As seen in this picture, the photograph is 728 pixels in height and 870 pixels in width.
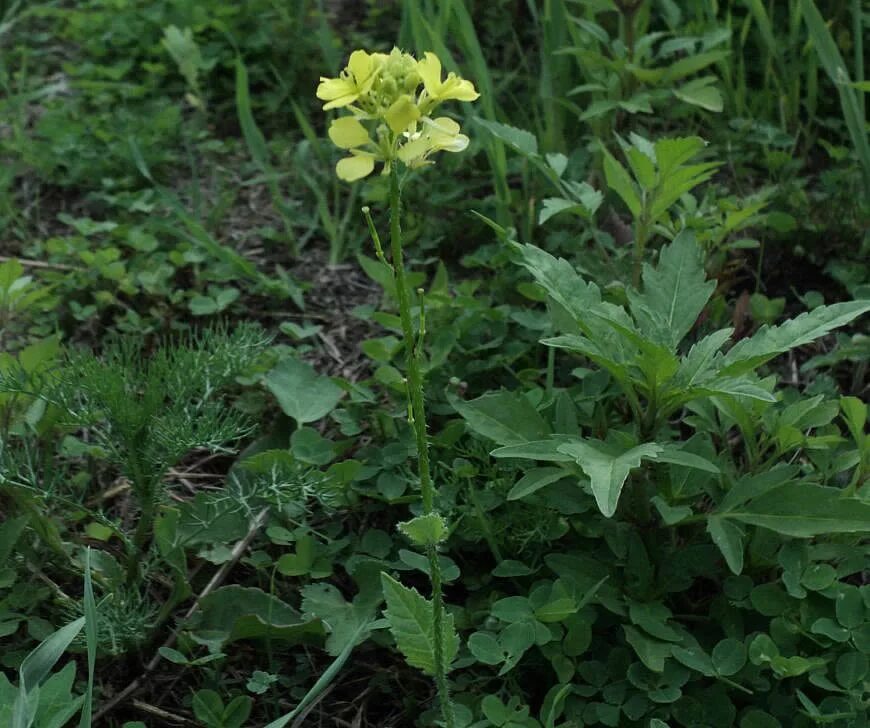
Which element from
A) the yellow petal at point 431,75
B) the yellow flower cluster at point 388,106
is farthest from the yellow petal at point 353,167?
the yellow petal at point 431,75

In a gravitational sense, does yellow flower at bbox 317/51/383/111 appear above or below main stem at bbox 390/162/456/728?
above

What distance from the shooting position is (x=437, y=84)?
1.33 metres

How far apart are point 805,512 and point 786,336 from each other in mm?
284

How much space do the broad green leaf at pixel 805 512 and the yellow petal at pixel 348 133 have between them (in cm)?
86

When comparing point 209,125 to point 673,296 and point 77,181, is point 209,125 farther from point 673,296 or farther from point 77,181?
point 673,296

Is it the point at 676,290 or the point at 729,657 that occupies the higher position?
the point at 676,290

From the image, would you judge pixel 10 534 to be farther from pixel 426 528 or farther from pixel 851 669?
pixel 851 669

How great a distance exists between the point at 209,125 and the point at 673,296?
201 cm

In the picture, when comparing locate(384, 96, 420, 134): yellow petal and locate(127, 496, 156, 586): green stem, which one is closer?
locate(384, 96, 420, 134): yellow petal

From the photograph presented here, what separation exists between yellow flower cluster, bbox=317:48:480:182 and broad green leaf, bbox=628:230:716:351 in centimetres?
55

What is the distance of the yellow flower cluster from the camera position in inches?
50.7

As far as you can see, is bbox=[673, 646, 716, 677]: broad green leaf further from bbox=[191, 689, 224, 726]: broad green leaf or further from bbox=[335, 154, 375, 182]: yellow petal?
bbox=[335, 154, 375, 182]: yellow petal

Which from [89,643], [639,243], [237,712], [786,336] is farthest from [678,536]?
[89,643]

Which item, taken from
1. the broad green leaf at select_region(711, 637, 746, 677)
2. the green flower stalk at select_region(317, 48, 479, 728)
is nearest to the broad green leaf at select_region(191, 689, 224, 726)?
the green flower stalk at select_region(317, 48, 479, 728)
